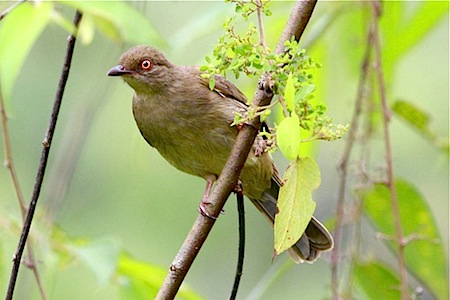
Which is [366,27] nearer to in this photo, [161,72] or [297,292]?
[161,72]

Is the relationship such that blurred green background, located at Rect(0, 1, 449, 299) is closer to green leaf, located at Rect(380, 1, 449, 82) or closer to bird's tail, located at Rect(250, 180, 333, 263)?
bird's tail, located at Rect(250, 180, 333, 263)

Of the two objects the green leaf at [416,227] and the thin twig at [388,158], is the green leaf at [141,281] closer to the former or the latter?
the thin twig at [388,158]

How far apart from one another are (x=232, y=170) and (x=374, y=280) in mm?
1604

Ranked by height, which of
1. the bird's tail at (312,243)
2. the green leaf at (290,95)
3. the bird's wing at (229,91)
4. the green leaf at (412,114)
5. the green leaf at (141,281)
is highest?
the bird's wing at (229,91)

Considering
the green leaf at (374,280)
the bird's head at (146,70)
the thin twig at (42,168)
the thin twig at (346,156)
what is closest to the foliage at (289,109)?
the thin twig at (42,168)

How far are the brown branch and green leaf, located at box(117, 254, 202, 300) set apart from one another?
986mm

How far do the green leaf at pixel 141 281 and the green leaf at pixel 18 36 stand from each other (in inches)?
31.0

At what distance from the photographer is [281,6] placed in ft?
11.3

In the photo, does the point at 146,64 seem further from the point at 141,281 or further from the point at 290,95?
the point at 290,95

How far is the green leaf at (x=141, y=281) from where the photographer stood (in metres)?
3.30

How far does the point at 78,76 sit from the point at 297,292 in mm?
2950

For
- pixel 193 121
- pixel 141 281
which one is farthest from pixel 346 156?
pixel 141 281

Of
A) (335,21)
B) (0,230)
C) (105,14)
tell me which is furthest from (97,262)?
(335,21)

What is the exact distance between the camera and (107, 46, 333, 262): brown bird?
3680 millimetres
